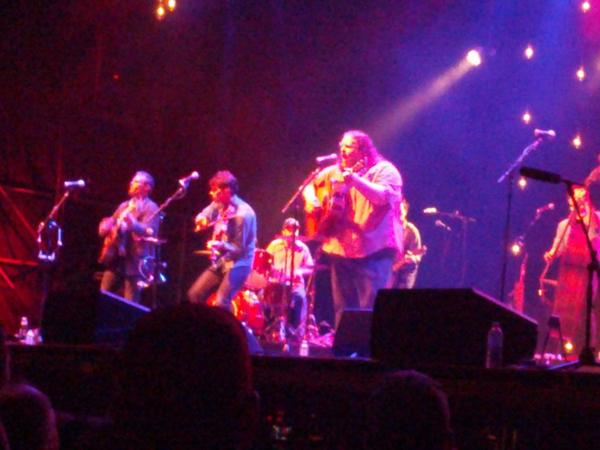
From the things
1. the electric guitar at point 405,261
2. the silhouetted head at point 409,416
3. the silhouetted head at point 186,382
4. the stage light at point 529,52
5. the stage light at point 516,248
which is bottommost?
the silhouetted head at point 409,416

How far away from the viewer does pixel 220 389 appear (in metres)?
1.89

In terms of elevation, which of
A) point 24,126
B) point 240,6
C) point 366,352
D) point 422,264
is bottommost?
point 366,352

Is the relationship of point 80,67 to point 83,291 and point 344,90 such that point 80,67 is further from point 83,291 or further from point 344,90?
point 83,291

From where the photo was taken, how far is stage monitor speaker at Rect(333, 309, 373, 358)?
20.1 ft

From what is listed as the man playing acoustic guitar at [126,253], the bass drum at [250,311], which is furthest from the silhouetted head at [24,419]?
the bass drum at [250,311]

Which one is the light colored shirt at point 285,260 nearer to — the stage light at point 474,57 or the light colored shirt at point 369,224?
the stage light at point 474,57

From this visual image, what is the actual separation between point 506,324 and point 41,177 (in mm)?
11059

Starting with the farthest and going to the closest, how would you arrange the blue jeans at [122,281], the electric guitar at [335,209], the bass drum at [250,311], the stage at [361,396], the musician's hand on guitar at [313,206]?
the bass drum at [250,311]
the blue jeans at [122,281]
the musician's hand on guitar at [313,206]
the electric guitar at [335,209]
the stage at [361,396]

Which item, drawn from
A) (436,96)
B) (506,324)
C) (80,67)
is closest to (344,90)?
(436,96)

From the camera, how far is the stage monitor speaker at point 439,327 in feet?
14.3

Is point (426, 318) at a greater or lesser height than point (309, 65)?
lesser

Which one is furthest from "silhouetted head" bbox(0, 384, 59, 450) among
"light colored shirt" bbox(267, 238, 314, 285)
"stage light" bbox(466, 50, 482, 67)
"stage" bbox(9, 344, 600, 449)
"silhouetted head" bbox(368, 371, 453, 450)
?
"stage light" bbox(466, 50, 482, 67)

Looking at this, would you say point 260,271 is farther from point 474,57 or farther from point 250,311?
point 474,57

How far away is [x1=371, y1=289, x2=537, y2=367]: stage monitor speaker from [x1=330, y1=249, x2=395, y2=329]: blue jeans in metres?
3.49
